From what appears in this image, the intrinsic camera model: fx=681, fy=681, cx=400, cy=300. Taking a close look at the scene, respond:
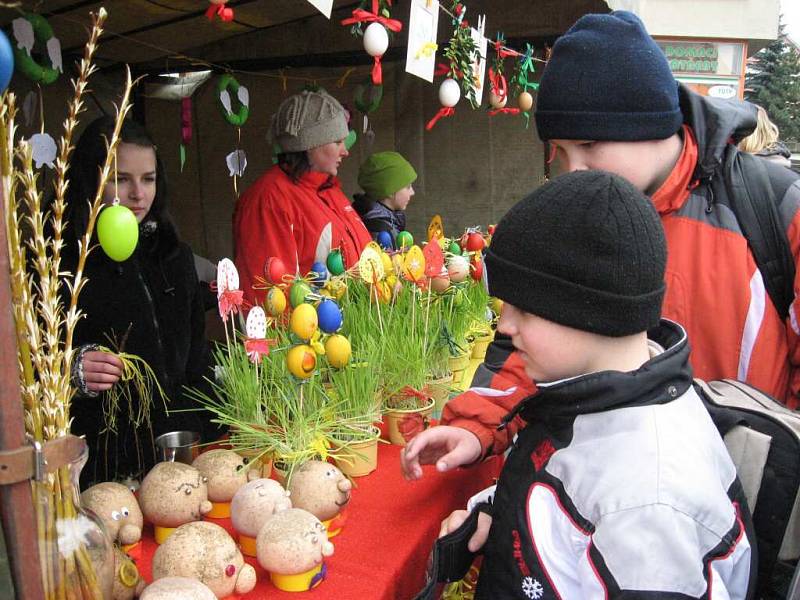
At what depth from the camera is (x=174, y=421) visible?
202 cm

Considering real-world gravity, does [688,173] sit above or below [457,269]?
above

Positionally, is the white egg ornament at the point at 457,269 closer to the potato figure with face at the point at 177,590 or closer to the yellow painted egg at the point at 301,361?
the yellow painted egg at the point at 301,361

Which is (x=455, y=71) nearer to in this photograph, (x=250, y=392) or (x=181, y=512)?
(x=250, y=392)

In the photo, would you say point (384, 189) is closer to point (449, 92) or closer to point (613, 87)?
point (449, 92)

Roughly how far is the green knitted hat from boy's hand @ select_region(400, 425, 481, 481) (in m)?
3.02

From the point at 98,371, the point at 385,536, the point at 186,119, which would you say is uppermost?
the point at 186,119

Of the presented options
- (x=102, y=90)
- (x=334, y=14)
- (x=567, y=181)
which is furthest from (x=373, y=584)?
(x=334, y=14)

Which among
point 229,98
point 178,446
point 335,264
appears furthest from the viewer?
point 229,98

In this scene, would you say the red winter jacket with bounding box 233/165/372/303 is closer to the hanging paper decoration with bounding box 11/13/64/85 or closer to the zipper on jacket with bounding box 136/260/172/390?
the zipper on jacket with bounding box 136/260/172/390

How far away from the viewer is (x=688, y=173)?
137 cm

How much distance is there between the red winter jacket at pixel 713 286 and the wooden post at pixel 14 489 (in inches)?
31.9

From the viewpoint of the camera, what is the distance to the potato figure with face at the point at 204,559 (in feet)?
3.24

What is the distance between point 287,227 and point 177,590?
2.27 meters

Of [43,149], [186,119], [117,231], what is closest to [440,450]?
[117,231]
